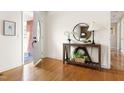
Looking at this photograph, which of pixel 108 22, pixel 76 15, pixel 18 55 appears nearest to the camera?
pixel 76 15

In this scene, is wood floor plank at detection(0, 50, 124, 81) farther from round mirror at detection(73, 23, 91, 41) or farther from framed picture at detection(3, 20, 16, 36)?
framed picture at detection(3, 20, 16, 36)

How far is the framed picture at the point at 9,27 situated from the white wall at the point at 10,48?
0.05 m

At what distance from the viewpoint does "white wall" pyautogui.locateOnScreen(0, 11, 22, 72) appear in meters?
1.96

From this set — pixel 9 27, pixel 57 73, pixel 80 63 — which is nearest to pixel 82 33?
pixel 80 63

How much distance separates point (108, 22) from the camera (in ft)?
6.19

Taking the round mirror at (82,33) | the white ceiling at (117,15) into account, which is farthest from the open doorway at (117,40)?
the round mirror at (82,33)

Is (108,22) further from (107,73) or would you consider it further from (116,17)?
(107,73)

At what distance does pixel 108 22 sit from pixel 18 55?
1369mm

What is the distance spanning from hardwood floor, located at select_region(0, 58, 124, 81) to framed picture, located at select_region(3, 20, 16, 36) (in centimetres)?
61

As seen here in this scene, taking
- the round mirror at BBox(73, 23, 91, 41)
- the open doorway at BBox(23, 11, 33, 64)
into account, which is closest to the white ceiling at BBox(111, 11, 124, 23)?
the round mirror at BBox(73, 23, 91, 41)

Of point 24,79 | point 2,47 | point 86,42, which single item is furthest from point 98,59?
point 2,47
